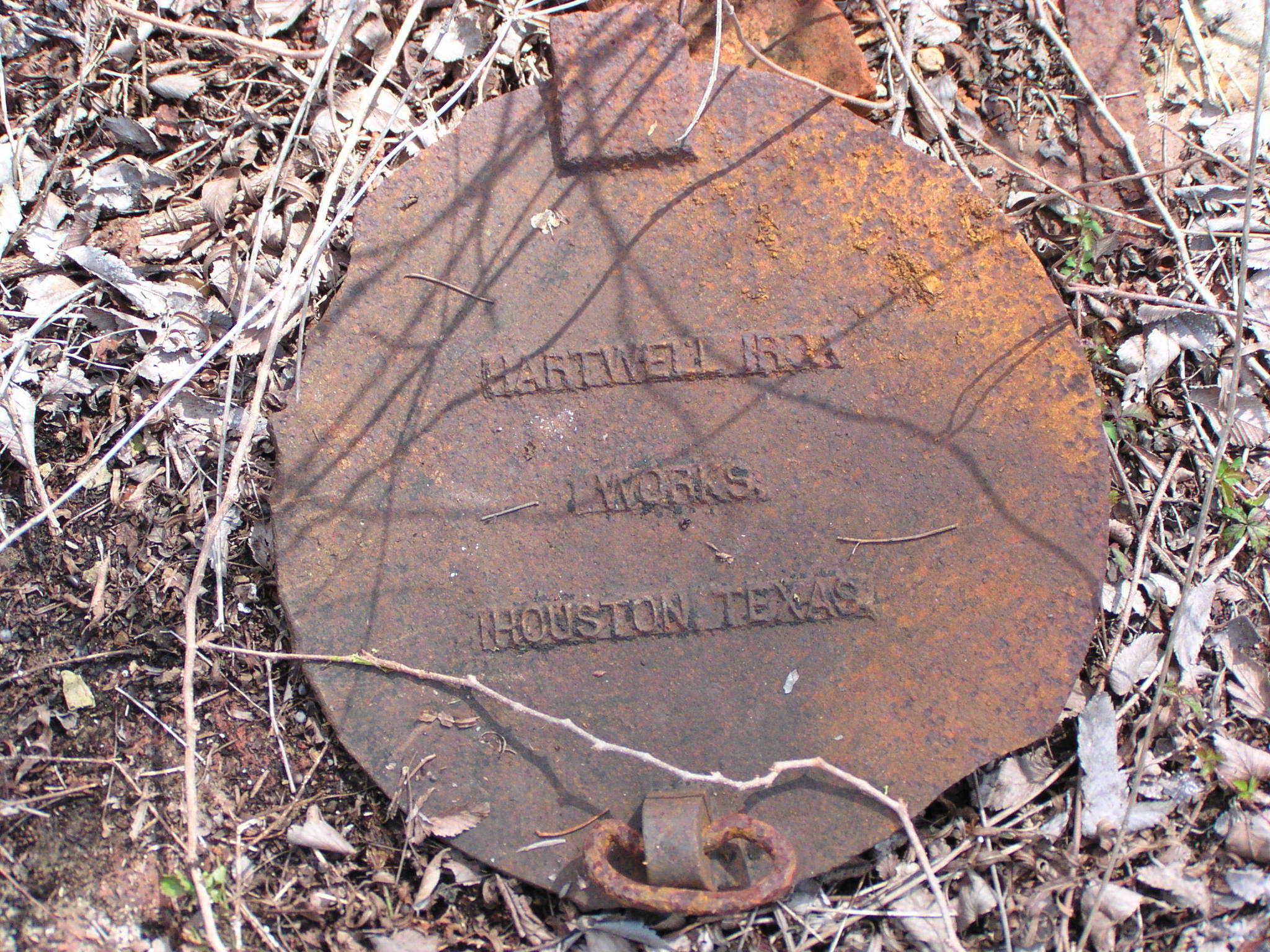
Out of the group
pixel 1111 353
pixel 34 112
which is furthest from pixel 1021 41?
pixel 34 112

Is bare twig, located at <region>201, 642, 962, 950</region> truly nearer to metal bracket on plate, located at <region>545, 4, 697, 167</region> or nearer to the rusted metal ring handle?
the rusted metal ring handle

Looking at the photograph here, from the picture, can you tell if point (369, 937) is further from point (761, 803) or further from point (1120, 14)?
point (1120, 14)

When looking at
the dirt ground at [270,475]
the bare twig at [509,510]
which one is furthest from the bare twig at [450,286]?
the bare twig at [509,510]

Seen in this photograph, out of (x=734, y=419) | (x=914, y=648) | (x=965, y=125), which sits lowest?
(x=914, y=648)

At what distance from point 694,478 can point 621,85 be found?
83 cm

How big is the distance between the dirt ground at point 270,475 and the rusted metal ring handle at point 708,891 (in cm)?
31

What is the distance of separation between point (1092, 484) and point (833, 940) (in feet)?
3.55

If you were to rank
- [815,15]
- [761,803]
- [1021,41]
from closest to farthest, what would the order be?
1. [761,803]
2. [815,15]
3. [1021,41]

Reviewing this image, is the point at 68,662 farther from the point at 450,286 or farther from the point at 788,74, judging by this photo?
the point at 788,74

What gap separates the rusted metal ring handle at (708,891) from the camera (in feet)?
4.85

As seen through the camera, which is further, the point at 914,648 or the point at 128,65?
the point at 128,65

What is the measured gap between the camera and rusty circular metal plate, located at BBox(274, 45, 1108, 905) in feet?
5.56

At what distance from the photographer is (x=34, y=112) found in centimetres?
214

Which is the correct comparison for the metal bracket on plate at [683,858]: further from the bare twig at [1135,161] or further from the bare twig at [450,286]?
the bare twig at [1135,161]
